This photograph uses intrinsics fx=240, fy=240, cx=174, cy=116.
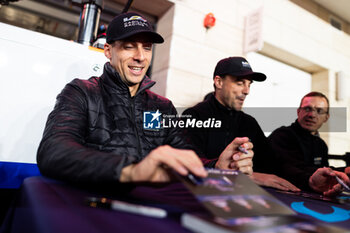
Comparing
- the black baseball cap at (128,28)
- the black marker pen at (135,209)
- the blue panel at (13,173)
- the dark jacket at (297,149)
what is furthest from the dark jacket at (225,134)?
the black marker pen at (135,209)

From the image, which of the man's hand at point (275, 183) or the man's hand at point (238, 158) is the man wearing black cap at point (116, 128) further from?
the man's hand at point (275, 183)

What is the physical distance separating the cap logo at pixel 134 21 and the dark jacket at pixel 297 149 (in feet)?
3.94

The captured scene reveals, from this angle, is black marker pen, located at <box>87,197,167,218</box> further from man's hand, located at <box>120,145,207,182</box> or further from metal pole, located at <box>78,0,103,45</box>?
metal pole, located at <box>78,0,103,45</box>

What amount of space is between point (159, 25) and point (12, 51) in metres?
1.91

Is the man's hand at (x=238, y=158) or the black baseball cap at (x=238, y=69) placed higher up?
the black baseball cap at (x=238, y=69)

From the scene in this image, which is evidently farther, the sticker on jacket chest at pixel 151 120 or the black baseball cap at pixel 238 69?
the black baseball cap at pixel 238 69

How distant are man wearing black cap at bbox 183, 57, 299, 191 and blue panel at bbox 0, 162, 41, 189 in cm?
91

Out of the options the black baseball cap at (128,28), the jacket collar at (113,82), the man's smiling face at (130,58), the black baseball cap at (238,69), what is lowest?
the jacket collar at (113,82)

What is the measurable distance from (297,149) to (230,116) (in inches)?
25.3

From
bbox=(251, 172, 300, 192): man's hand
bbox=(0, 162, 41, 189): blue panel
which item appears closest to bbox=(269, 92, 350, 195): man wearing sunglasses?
bbox=(251, 172, 300, 192): man's hand

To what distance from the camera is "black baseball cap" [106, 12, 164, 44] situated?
945 millimetres

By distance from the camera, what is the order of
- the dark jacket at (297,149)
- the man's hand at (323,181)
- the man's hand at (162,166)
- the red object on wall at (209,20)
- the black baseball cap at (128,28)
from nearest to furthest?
the man's hand at (162,166), the black baseball cap at (128,28), the man's hand at (323,181), the dark jacket at (297,149), the red object on wall at (209,20)

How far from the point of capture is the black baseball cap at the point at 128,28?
94 centimetres

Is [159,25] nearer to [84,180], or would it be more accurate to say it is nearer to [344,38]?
[84,180]
